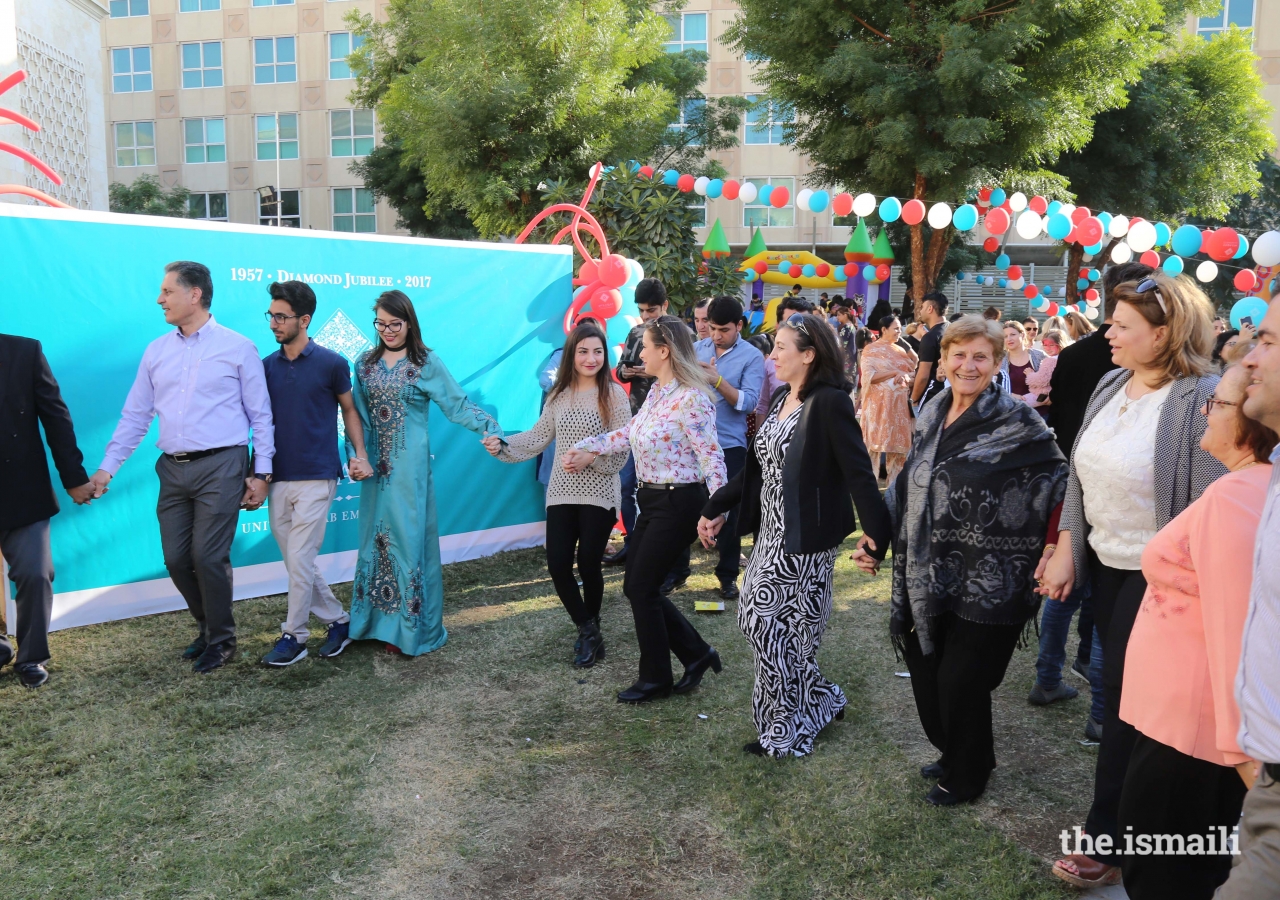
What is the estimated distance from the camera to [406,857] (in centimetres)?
327

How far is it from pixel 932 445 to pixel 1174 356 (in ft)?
2.61

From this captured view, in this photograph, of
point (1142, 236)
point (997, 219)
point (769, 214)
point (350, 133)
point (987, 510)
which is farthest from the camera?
point (350, 133)

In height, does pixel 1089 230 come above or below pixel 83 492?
above

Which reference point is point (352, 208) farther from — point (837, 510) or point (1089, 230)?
point (837, 510)

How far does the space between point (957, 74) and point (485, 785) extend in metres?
14.0

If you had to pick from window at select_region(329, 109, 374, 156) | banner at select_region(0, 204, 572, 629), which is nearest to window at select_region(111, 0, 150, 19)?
window at select_region(329, 109, 374, 156)

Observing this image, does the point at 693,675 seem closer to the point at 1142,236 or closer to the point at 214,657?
the point at 214,657

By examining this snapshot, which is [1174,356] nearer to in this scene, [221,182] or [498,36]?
[498,36]

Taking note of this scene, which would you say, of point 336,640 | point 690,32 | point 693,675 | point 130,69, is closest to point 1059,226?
point 693,675

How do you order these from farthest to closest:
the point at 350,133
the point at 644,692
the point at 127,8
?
the point at 127,8, the point at 350,133, the point at 644,692

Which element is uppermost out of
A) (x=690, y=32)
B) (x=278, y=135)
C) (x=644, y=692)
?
(x=690, y=32)

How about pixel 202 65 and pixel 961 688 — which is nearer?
pixel 961 688

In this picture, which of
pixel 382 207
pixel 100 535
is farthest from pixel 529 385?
pixel 382 207

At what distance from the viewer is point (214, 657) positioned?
4.88 meters
